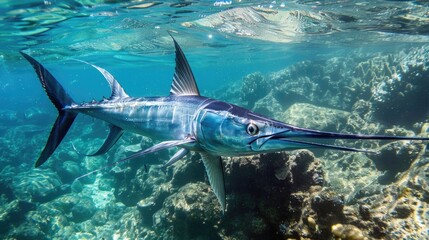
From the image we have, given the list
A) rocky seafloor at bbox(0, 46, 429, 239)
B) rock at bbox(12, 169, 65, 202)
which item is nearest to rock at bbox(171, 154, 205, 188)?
rocky seafloor at bbox(0, 46, 429, 239)

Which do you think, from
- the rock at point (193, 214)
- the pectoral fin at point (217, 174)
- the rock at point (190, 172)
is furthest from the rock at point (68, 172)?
the pectoral fin at point (217, 174)

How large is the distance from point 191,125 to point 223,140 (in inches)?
26.1

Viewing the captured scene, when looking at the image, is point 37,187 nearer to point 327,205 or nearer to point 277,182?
point 277,182

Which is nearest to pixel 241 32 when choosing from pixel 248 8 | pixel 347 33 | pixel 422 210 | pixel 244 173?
pixel 248 8

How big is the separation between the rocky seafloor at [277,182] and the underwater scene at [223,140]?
0.13 ft

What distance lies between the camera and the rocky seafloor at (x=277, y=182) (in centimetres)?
421

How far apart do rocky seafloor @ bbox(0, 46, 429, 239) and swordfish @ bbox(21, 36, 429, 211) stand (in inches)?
72.9

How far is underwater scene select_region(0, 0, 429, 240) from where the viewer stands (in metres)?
3.50

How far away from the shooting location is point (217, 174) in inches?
126

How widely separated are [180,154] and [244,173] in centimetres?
281

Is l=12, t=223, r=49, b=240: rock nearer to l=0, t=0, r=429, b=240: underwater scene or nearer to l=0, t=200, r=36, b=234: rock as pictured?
l=0, t=0, r=429, b=240: underwater scene

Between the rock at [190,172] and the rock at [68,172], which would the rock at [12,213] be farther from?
the rock at [190,172]

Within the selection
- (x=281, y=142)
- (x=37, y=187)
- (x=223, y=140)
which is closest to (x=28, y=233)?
(x=37, y=187)

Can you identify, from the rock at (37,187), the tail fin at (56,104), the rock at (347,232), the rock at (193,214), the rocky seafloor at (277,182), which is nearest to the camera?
the rock at (347,232)
